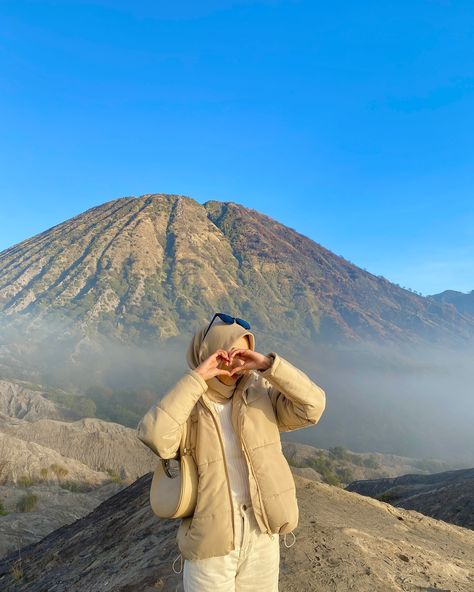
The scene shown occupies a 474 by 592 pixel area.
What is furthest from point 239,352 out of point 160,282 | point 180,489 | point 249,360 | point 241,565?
point 160,282

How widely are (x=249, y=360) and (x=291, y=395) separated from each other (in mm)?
314

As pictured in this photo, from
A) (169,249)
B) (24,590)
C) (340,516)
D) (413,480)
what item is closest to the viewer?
(340,516)

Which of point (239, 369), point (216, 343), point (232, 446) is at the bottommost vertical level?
point (232, 446)

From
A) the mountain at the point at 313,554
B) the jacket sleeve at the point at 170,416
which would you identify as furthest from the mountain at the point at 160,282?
the jacket sleeve at the point at 170,416

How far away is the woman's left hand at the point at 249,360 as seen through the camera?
256 centimetres

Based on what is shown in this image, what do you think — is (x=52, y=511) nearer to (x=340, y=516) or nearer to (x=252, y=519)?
(x=340, y=516)

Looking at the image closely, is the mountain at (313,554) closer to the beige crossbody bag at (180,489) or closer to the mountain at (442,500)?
the beige crossbody bag at (180,489)

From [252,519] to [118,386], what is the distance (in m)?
112

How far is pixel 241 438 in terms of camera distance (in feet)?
8.66

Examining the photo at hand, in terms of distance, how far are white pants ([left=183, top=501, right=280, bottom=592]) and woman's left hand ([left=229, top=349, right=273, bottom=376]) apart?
761 millimetres

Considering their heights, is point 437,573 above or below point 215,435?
below

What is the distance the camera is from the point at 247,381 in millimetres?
2766

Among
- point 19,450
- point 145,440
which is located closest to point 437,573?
point 145,440

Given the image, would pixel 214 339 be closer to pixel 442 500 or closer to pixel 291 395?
pixel 291 395
